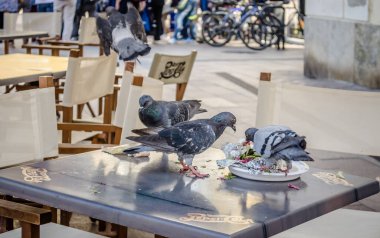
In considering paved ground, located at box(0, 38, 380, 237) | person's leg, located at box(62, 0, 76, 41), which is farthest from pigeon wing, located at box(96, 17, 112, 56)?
person's leg, located at box(62, 0, 76, 41)

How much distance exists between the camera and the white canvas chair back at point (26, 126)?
378 cm

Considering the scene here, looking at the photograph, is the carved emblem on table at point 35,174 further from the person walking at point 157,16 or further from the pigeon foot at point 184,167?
the person walking at point 157,16

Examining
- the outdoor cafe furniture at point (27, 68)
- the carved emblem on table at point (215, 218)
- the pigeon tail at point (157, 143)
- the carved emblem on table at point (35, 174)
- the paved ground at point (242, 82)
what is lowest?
the paved ground at point (242, 82)

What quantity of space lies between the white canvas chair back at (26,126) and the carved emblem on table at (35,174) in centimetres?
61

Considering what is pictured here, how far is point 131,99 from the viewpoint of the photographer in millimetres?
4074

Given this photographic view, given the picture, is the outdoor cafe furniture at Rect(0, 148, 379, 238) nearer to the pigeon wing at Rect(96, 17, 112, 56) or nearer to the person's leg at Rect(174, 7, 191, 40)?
the pigeon wing at Rect(96, 17, 112, 56)

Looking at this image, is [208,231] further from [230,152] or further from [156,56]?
[156,56]

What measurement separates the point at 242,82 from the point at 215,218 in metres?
8.77

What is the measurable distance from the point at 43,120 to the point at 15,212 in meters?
0.95

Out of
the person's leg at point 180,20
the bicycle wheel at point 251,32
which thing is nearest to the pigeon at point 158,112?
the bicycle wheel at point 251,32

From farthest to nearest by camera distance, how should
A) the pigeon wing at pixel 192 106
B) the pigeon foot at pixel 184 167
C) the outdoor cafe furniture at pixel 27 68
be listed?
the outdoor cafe furniture at pixel 27 68 < the pigeon wing at pixel 192 106 < the pigeon foot at pixel 184 167

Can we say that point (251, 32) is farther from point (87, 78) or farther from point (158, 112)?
point (158, 112)

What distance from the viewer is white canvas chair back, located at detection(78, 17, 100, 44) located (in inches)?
337

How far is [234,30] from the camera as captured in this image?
17.0 metres
